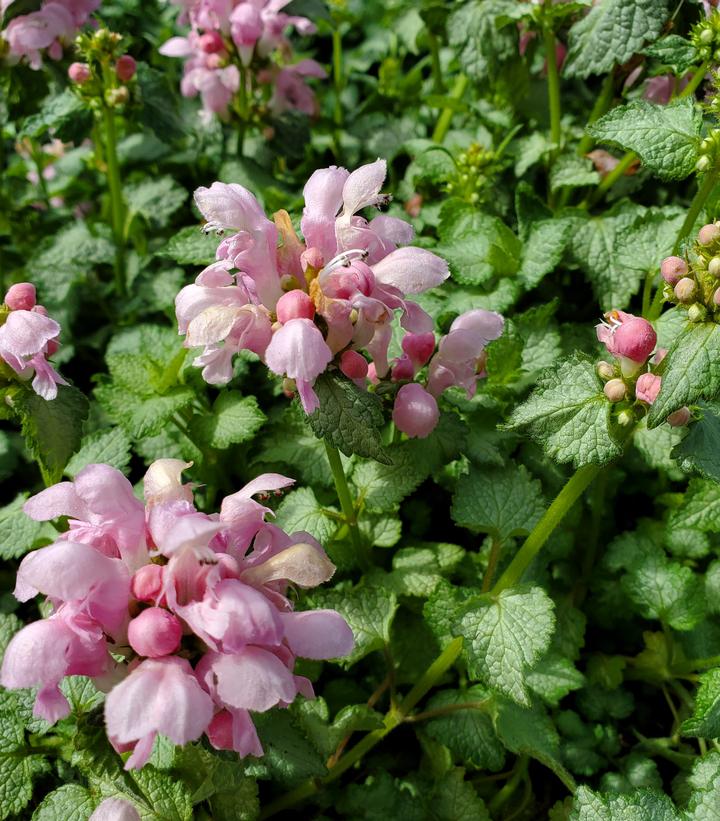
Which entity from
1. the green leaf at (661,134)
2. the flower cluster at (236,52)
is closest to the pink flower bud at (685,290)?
the green leaf at (661,134)

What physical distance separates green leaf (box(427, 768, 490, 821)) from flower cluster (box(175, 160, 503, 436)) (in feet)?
2.48

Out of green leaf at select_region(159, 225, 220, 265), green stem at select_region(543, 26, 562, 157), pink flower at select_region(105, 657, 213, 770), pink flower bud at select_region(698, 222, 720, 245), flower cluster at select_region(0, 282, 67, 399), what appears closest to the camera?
pink flower at select_region(105, 657, 213, 770)

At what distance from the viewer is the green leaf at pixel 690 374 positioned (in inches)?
36.2

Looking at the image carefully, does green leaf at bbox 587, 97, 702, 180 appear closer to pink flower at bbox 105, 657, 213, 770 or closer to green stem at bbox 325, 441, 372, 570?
green stem at bbox 325, 441, 372, 570

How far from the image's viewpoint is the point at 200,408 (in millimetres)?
1595

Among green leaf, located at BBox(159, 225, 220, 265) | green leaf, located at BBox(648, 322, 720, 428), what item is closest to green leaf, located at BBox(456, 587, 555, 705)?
green leaf, located at BBox(648, 322, 720, 428)

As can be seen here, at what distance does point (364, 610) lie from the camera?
1.33 meters

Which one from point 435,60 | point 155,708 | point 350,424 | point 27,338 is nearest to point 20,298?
point 27,338

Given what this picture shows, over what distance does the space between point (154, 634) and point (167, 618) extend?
2cm

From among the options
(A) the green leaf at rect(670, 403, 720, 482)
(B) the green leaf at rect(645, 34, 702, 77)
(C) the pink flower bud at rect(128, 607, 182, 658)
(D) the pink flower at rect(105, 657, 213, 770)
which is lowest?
(D) the pink flower at rect(105, 657, 213, 770)

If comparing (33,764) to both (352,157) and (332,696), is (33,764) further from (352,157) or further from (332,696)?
(352,157)

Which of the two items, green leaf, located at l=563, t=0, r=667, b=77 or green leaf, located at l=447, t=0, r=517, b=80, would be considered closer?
green leaf, located at l=563, t=0, r=667, b=77

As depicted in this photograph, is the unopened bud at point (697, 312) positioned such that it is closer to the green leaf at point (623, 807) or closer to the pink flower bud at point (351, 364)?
the pink flower bud at point (351, 364)

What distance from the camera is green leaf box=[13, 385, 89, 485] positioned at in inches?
45.8
